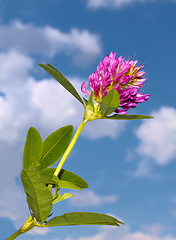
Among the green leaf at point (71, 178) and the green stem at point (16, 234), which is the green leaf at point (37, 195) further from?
the green leaf at point (71, 178)

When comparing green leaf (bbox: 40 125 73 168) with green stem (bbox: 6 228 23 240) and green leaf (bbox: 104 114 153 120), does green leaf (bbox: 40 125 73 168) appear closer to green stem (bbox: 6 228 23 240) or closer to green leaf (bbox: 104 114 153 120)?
green leaf (bbox: 104 114 153 120)

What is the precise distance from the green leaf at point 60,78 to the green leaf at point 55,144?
A: 0.93 feet

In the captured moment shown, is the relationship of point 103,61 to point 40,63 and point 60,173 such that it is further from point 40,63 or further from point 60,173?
point 60,173

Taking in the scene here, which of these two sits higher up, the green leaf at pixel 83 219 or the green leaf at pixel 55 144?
the green leaf at pixel 55 144

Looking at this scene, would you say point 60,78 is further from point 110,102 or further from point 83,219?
point 83,219

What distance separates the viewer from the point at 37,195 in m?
1.85

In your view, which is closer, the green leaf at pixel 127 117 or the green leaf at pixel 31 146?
the green leaf at pixel 31 146

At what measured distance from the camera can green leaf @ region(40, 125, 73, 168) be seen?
2240 mm

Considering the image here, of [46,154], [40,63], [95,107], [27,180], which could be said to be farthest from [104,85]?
[27,180]

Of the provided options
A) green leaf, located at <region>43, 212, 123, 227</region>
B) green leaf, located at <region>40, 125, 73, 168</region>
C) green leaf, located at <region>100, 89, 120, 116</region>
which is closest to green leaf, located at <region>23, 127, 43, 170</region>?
green leaf, located at <region>40, 125, 73, 168</region>

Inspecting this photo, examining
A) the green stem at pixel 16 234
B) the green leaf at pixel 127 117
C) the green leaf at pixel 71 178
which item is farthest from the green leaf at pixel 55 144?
the green stem at pixel 16 234

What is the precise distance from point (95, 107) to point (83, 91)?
0.29m

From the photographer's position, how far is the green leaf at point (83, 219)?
6.03ft

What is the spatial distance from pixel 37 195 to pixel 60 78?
89 centimetres
